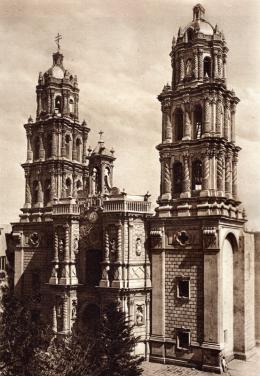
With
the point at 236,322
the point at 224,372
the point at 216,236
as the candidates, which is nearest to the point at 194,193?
the point at 216,236

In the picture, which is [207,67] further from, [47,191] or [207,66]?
[47,191]

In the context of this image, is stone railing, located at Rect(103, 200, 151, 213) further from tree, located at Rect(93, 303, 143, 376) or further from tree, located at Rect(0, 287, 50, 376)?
tree, located at Rect(0, 287, 50, 376)

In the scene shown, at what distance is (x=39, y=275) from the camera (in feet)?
142

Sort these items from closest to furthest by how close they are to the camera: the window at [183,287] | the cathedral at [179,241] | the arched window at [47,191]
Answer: the cathedral at [179,241] < the window at [183,287] < the arched window at [47,191]

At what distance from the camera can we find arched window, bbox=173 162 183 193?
3691cm

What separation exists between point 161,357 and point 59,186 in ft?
58.1

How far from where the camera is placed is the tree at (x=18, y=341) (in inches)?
1072

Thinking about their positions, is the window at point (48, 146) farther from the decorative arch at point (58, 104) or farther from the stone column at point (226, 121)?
the stone column at point (226, 121)

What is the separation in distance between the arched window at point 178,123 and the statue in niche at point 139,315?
13112 millimetres

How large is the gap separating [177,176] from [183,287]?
837cm

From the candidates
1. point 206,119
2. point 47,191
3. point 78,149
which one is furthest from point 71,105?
point 206,119

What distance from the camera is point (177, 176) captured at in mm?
37094

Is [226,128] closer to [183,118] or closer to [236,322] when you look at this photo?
[183,118]

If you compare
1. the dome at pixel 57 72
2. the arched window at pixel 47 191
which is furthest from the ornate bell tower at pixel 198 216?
the dome at pixel 57 72
